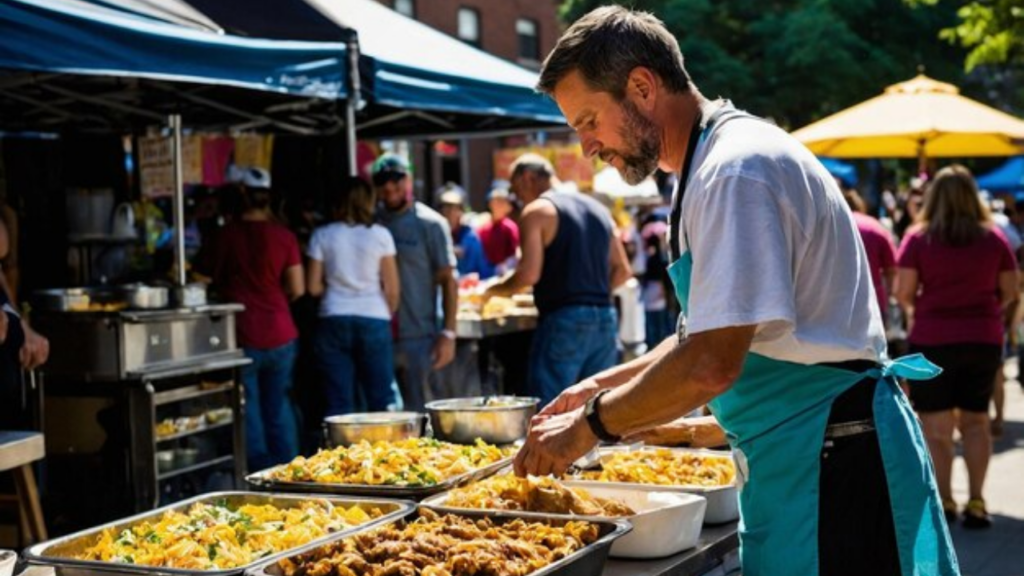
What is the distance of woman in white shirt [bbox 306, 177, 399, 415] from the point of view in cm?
830

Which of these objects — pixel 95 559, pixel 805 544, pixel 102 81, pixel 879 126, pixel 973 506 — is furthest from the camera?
pixel 879 126

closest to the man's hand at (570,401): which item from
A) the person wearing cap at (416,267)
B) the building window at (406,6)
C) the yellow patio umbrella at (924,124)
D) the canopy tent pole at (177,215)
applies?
the canopy tent pole at (177,215)

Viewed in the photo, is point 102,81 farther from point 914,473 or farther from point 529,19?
point 529,19

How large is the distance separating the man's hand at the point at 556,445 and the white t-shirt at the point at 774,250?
13.5 inches

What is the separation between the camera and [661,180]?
25953 millimetres

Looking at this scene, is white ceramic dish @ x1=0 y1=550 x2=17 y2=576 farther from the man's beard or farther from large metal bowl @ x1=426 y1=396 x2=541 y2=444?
large metal bowl @ x1=426 y1=396 x2=541 y2=444

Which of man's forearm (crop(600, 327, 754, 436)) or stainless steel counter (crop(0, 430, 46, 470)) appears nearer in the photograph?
man's forearm (crop(600, 327, 754, 436))

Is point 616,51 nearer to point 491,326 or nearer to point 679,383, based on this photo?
point 679,383

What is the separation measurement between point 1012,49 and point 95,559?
14567 millimetres

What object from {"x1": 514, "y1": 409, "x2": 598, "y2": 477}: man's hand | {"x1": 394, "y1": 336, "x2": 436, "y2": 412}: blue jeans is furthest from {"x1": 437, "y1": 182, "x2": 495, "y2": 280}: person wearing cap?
{"x1": 514, "y1": 409, "x2": 598, "y2": 477}: man's hand

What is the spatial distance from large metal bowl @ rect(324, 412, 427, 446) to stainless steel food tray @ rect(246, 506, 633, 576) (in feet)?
4.13

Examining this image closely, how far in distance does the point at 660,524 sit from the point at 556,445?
522 mm

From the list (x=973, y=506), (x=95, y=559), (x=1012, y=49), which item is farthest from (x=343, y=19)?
(x=1012, y=49)

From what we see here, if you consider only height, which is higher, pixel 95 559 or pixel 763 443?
pixel 763 443
